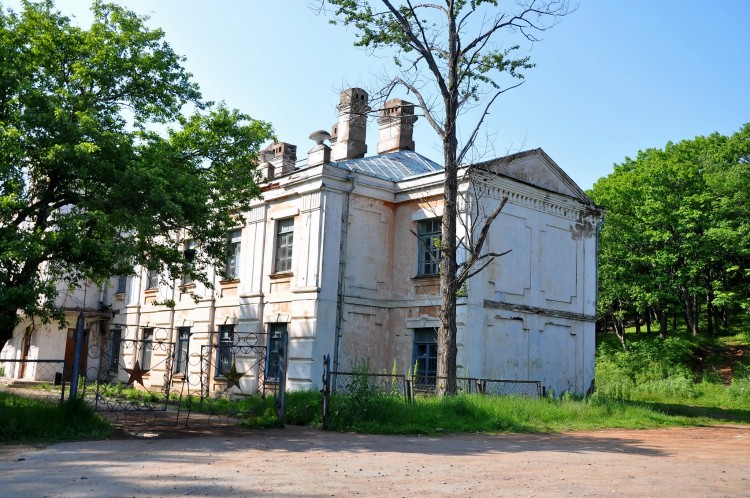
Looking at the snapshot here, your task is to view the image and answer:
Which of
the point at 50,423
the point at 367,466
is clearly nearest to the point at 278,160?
the point at 50,423

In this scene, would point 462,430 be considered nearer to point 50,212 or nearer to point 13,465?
point 13,465

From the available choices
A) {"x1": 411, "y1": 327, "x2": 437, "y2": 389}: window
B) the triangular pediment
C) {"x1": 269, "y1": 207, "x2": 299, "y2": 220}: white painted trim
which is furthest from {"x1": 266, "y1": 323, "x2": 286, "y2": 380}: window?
the triangular pediment

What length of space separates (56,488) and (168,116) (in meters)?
11.4

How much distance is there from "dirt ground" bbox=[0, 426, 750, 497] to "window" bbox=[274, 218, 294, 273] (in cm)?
835

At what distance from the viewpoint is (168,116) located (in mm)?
16750

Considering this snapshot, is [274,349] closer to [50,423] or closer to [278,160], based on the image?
[278,160]

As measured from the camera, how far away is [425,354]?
19.2 m

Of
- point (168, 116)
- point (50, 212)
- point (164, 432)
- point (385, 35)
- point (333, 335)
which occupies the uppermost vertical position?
point (385, 35)

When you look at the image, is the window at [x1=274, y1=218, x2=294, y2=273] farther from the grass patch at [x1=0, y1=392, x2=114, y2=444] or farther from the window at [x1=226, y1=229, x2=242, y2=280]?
the grass patch at [x1=0, y1=392, x2=114, y2=444]

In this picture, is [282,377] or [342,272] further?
[342,272]

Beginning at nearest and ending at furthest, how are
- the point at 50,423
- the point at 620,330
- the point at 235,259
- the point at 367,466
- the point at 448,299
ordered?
the point at 367,466, the point at 50,423, the point at 448,299, the point at 235,259, the point at 620,330

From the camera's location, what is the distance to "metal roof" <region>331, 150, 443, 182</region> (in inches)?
839

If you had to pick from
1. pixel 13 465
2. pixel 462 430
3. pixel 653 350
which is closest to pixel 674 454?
pixel 462 430

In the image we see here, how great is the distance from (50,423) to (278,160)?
1316 cm
